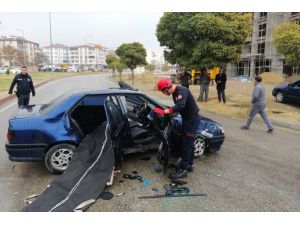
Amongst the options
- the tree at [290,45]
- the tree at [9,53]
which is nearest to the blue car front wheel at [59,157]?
the tree at [290,45]

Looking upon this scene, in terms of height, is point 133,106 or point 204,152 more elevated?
point 133,106

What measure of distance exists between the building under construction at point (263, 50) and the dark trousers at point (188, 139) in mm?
30438

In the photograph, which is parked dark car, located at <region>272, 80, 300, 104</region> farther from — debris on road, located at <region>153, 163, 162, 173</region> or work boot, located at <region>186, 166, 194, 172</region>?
debris on road, located at <region>153, 163, 162, 173</region>

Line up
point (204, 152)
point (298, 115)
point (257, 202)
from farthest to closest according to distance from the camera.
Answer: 1. point (298, 115)
2. point (204, 152)
3. point (257, 202)

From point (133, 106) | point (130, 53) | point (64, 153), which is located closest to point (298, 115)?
point (133, 106)

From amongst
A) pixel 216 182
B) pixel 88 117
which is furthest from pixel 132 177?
pixel 88 117

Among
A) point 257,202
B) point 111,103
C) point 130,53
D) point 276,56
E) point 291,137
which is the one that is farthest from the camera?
point 276,56

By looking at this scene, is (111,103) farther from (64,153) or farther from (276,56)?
(276,56)

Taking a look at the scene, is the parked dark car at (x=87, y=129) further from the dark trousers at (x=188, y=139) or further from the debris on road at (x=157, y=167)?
the debris on road at (x=157, y=167)

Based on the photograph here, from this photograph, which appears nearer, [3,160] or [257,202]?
[257,202]

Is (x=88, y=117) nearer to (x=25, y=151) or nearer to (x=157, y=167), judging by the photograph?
(x=25, y=151)

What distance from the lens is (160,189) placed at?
4062 millimetres

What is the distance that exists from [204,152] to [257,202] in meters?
1.81
